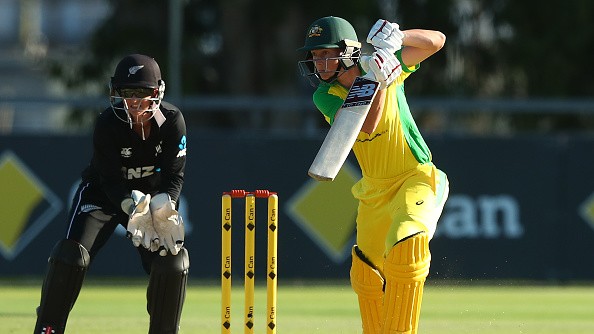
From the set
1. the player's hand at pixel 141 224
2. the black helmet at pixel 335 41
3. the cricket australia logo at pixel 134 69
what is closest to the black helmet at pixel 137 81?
the cricket australia logo at pixel 134 69

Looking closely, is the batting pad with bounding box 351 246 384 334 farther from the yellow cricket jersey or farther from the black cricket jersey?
the black cricket jersey

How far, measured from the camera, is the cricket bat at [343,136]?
6914mm

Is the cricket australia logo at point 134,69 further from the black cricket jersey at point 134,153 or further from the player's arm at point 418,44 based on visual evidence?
the player's arm at point 418,44

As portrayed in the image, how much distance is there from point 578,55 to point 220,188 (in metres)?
9.67

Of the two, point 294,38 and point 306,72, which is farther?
point 294,38

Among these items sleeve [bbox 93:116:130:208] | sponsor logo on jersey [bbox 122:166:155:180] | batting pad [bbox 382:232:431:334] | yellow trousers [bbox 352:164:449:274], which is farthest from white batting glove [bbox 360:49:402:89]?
sleeve [bbox 93:116:130:208]

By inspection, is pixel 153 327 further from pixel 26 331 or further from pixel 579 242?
pixel 579 242

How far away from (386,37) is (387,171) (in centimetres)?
79

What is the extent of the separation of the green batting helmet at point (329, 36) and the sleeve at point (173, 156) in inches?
32.4

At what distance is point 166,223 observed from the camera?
23.3 ft

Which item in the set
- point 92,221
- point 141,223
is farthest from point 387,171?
point 92,221

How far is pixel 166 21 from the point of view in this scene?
2217cm

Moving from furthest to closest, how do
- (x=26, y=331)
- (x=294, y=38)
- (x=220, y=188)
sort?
1. (x=294, y=38)
2. (x=220, y=188)
3. (x=26, y=331)

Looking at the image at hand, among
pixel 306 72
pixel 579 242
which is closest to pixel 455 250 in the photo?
pixel 579 242
